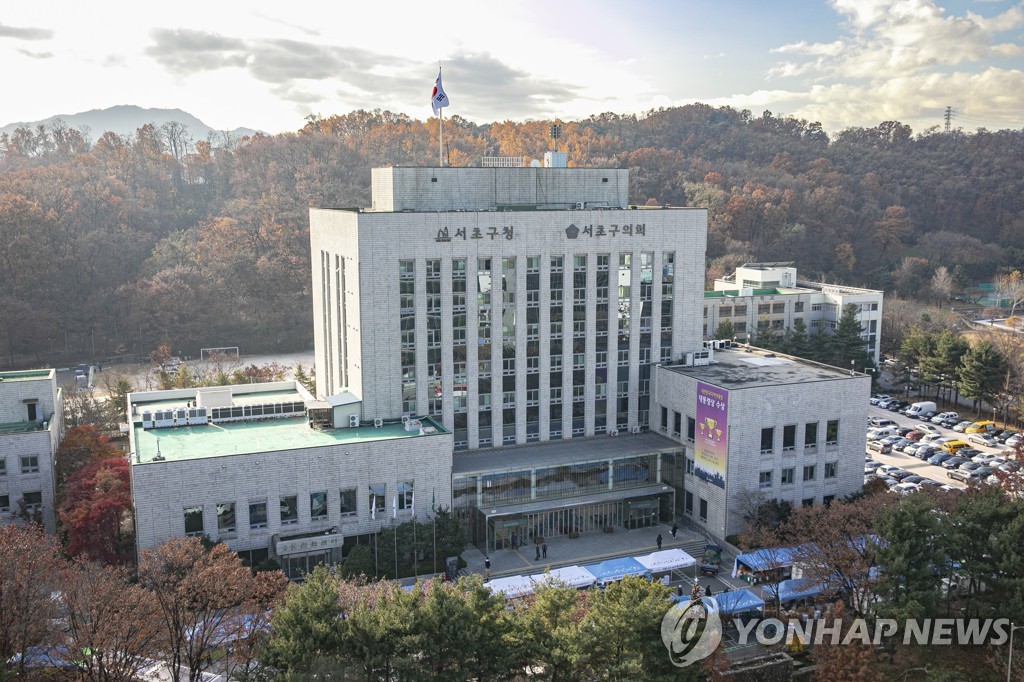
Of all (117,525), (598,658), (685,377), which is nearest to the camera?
(598,658)

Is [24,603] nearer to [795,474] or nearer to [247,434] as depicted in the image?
[247,434]

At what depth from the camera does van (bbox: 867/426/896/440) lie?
59625mm

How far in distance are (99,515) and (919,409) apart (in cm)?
5799

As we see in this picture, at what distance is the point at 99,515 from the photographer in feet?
113

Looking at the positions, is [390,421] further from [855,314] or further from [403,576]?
[855,314]

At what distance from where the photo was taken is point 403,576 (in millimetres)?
36750

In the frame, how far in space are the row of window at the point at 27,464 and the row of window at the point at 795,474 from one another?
115 feet

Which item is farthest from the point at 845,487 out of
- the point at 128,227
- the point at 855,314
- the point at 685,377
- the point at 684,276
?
the point at 128,227

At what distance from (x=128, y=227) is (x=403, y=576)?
3180 inches

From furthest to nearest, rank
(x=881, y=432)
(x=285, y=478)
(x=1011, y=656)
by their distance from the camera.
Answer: (x=881, y=432) → (x=285, y=478) → (x=1011, y=656)

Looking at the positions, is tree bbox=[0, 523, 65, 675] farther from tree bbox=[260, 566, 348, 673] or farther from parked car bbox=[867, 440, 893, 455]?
parked car bbox=[867, 440, 893, 455]

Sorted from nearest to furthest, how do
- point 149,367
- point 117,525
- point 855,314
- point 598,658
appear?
point 598,658
point 117,525
point 855,314
point 149,367

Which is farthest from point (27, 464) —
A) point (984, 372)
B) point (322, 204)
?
point (322, 204)

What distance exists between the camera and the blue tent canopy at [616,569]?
34844 mm
